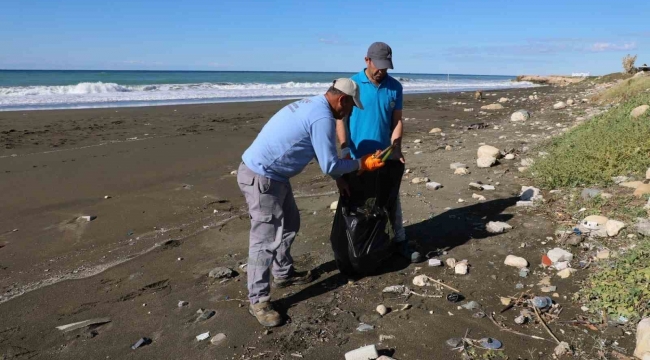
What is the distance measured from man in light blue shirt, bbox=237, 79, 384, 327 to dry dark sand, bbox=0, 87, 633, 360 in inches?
14.1

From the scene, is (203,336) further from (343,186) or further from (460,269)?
(460,269)

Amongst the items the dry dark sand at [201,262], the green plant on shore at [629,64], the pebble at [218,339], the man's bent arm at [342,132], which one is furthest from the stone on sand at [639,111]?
the green plant on shore at [629,64]

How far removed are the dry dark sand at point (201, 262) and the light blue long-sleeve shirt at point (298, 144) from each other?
1083 mm

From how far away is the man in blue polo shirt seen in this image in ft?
11.6

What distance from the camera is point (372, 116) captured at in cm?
366

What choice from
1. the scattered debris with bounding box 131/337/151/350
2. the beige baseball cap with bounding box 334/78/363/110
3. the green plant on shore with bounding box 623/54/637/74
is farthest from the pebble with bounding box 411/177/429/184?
the green plant on shore with bounding box 623/54/637/74

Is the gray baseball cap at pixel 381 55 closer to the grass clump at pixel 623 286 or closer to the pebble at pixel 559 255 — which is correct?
the pebble at pixel 559 255

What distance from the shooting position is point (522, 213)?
4828mm

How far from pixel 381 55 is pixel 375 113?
1.49 feet

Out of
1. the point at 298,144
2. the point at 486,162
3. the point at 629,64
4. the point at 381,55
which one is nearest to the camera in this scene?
the point at 298,144

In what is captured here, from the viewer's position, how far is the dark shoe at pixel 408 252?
396cm

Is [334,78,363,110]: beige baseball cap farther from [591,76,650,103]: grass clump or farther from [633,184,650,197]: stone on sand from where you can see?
[591,76,650,103]: grass clump

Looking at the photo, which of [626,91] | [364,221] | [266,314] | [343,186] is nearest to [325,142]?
[343,186]

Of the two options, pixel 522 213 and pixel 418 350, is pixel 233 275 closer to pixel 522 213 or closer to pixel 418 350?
pixel 418 350
